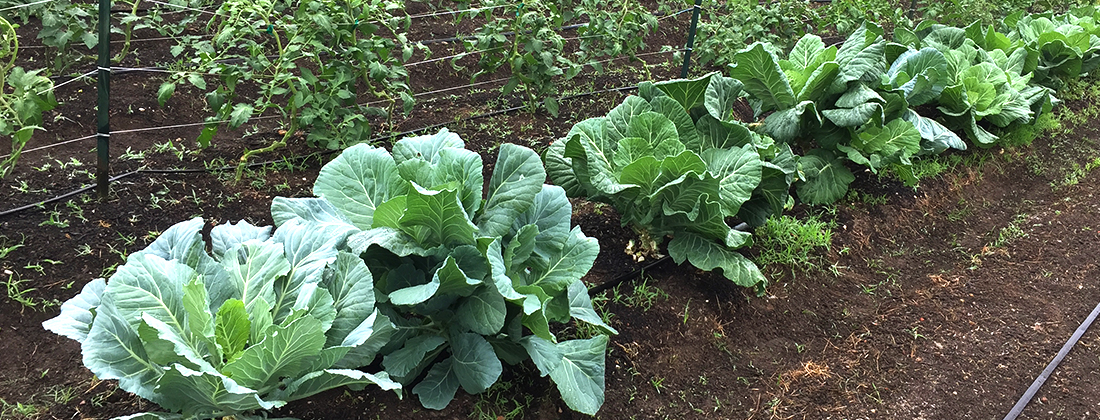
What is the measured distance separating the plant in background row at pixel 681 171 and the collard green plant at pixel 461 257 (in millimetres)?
Result: 485

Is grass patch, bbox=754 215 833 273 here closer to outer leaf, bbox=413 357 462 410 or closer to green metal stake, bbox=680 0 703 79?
green metal stake, bbox=680 0 703 79

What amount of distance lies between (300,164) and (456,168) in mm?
1411

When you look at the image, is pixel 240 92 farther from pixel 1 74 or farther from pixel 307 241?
pixel 307 241

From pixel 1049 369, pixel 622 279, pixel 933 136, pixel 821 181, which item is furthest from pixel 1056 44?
pixel 622 279

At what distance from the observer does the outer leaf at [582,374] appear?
2.23 metres

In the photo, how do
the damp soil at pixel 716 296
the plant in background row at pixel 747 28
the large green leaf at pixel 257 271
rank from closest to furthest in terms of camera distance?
the large green leaf at pixel 257 271, the damp soil at pixel 716 296, the plant in background row at pixel 747 28

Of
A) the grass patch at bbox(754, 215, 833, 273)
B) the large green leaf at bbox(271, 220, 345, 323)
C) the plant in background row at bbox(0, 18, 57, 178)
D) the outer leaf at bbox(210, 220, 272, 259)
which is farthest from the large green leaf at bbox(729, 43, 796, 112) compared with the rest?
the plant in background row at bbox(0, 18, 57, 178)

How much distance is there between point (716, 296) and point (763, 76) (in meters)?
1.12

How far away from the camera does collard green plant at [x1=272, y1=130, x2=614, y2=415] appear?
2.17 metres

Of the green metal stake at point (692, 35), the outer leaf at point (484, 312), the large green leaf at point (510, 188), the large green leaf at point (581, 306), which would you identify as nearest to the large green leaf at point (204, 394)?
the outer leaf at point (484, 312)

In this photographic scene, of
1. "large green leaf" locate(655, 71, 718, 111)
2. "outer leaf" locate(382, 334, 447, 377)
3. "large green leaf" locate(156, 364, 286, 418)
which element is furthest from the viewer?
"large green leaf" locate(655, 71, 718, 111)

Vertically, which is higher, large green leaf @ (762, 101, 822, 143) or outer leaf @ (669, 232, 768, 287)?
large green leaf @ (762, 101, 822, 143)

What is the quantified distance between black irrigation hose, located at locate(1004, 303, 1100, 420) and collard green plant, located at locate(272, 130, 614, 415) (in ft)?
5.10

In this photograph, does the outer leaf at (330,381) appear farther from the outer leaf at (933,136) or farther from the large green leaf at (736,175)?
the outer leaf at (933,136)
